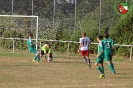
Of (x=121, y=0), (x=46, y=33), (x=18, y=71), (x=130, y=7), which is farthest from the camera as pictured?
(x=121, y=0)

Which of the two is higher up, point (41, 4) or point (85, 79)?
point (41, 4)

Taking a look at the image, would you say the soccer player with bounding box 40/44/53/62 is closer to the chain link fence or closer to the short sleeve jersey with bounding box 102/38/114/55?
the chain link fence

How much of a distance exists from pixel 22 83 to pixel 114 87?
344 cm

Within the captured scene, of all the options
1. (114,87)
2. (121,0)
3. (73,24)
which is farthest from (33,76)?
(121,0)

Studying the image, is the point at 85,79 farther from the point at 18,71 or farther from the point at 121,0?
the point at 121,0

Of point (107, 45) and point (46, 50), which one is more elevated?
point (107, 45)

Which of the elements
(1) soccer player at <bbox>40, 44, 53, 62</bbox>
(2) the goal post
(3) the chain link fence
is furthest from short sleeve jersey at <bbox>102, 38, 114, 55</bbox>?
(2) the goal post

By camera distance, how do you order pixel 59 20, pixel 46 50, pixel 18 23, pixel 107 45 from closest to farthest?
pixel 107 45
pixel 46 50
pixel 18 23
pixel 59 20

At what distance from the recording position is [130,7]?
39.6m

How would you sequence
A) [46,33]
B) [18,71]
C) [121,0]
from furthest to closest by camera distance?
1. [121,0]
2. [46,33]
3. [18,71]

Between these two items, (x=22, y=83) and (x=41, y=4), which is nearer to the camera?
(x=22, y=83)

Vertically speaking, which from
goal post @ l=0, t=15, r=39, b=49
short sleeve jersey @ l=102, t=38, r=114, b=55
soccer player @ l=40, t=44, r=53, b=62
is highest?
goal post @ l=0, t=15, r=39, b=49

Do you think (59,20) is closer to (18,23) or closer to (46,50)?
(18,23)

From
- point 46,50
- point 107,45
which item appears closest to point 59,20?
point 46,50
